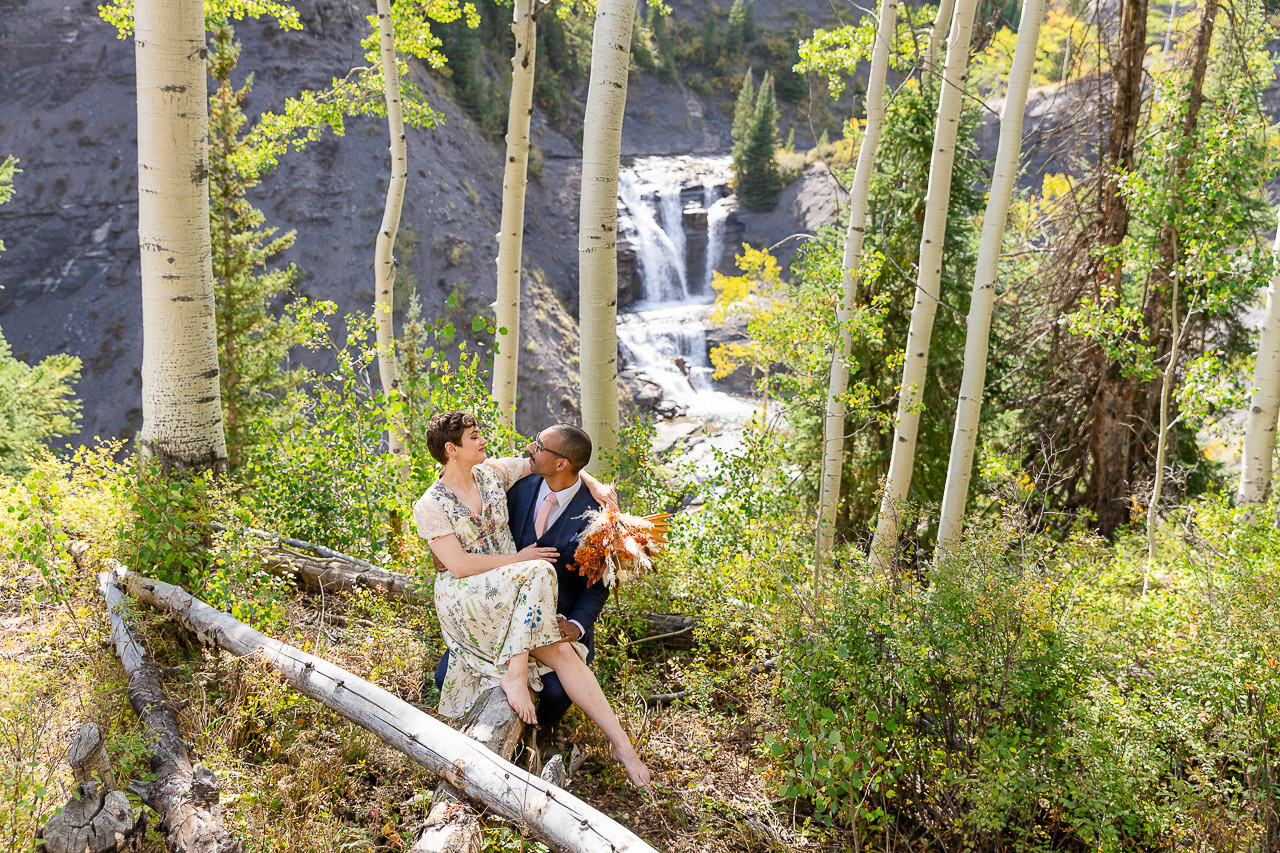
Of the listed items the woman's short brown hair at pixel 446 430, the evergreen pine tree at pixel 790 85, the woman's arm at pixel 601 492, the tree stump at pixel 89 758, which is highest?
the evergreen pine tree at pixel 790 85

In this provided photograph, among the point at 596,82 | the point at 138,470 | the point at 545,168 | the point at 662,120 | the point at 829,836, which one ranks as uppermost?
the point at 662,120

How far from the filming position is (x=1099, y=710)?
8.07 ft

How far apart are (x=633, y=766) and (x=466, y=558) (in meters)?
0.99

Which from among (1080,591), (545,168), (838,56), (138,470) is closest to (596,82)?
(138,470)

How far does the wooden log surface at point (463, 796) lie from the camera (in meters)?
2.10

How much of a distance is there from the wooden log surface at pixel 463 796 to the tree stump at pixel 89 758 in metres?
0.87

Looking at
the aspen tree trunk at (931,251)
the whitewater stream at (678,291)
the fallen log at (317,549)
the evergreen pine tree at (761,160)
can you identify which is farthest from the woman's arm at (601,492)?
the evergreen pine tree at (761,160)

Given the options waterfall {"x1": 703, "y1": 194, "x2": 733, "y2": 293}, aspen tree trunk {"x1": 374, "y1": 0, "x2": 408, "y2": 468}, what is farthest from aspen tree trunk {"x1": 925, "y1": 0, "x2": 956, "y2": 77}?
waterfall {"x1": 703, "y1": 194, "x2": 733, "y2": 293}

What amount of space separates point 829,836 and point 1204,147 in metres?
A: 5.95

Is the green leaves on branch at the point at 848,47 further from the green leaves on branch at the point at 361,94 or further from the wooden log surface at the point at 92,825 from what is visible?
the wooden log surface at the point at 92,825

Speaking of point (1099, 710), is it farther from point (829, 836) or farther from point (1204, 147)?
point (1204, 147)

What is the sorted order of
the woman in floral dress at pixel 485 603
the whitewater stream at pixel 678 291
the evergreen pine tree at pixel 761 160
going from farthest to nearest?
the evergreen pine tree at pixel 761 160 → the whitewater stream at pixel 678 291 → the woman in floral dress at pixel 485 603

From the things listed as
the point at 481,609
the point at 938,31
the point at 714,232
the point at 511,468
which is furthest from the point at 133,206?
the point at 481,609

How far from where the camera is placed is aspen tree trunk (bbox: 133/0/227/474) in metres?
3.44
